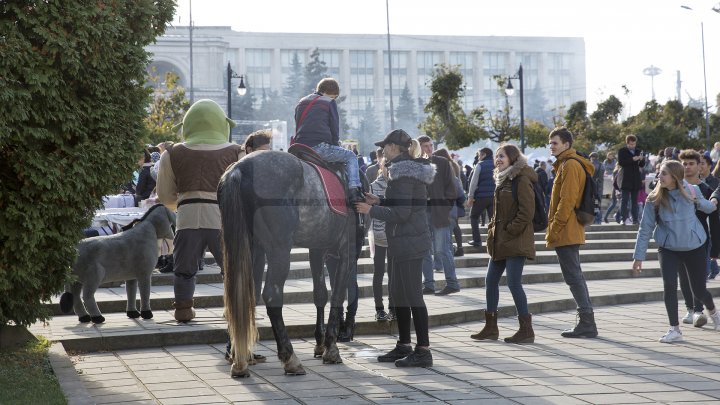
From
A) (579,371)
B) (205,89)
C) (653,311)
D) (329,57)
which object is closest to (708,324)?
(653,311)

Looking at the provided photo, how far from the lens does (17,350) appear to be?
28.2 feet

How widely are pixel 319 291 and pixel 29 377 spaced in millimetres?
2382

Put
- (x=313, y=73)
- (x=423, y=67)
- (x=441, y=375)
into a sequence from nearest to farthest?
(x=441, y=375)
(x=313, y=73)
(x=423, y=67)

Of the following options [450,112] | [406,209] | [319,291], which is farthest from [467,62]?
[406,209]

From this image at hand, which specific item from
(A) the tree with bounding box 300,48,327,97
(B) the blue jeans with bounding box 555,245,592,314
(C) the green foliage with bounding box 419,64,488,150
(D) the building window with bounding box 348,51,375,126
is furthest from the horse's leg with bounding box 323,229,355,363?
(D) the building window with bounding box 348,51,375,126

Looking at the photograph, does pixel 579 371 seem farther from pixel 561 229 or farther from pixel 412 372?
pixel 561 229

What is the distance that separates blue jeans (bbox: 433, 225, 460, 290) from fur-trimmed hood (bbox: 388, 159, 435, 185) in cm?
530

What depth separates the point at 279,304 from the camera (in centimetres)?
801

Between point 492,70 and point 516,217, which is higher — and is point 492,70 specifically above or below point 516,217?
above

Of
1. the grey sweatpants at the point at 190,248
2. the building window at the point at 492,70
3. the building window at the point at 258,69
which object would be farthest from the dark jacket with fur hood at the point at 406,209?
the building window at the point at 492,70

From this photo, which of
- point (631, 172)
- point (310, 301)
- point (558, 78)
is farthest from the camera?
point (558, 78)

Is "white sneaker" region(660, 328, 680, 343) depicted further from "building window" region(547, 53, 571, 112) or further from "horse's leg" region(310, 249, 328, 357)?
"building window" region(547, 53, 571, 112)

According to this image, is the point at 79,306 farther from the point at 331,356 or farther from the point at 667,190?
the point at 667,190

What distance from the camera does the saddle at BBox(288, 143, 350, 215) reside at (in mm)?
8391
